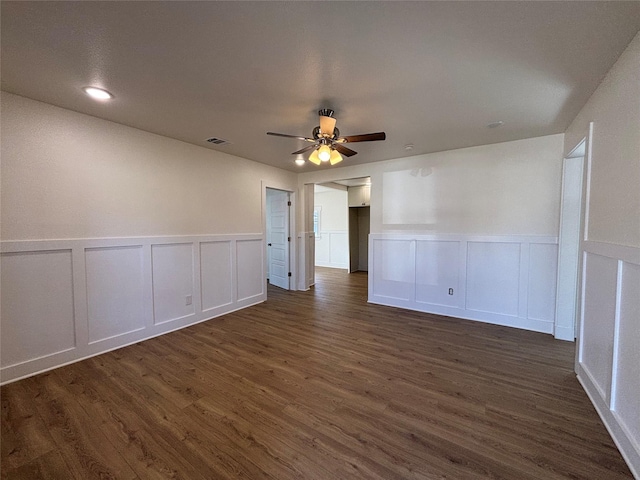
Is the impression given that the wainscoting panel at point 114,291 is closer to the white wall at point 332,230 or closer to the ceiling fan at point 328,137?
the ceiling fan at point 328,137

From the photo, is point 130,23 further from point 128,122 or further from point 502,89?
point 502,89

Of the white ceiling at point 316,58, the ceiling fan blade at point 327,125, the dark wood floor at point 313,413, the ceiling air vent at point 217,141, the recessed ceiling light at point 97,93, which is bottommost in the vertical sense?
the dark wood floor at point 313,413

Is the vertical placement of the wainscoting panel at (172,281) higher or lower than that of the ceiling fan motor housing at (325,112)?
lower

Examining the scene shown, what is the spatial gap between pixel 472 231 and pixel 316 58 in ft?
10.5

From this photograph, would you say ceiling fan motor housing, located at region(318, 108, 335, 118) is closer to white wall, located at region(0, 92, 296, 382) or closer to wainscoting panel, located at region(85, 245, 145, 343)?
white wall, located at region(0, 92, 296, 382)

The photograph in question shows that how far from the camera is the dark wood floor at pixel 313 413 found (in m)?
1.44

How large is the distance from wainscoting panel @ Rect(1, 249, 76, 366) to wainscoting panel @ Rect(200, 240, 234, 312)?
1.43 meters

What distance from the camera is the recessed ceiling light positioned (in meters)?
2.12

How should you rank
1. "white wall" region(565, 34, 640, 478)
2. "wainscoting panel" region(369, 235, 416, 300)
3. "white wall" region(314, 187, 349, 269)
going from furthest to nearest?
"white wall" region(314, 187, 349, 269) → "wainscoting panel" region(369, 235, 416, 300) → "white wall" region(565, 34, 640, 478)

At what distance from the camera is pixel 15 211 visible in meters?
2.24

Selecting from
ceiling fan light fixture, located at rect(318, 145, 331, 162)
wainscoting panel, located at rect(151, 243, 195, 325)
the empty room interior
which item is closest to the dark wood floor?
the empty room interior

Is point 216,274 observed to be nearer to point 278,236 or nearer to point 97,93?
point 278,236

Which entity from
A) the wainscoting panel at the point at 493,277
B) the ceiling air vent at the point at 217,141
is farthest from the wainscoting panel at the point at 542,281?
the ceiling air vent at the point at 217,141

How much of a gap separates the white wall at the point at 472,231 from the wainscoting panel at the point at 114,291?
343 cm
